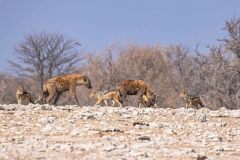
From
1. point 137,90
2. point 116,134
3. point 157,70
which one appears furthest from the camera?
point 157,70

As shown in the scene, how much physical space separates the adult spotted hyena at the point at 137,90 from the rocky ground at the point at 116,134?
6660 millimetres

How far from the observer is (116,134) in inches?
429

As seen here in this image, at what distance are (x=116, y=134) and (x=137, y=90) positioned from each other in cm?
1112

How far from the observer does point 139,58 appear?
60500 millimetres

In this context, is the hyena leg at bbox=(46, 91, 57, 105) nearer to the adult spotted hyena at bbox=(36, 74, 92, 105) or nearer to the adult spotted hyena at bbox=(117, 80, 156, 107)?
the adult spotted hyena at bbox=(36, 74, 92, 105)

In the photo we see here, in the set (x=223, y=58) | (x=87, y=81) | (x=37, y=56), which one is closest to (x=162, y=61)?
(x=37, y=56)

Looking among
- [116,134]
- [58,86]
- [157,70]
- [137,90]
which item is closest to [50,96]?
[58,86]

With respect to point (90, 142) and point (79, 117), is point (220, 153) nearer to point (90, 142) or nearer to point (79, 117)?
point (90, 142)

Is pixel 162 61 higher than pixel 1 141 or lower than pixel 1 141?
higher

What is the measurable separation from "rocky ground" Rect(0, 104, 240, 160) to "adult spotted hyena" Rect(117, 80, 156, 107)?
666 centimetres

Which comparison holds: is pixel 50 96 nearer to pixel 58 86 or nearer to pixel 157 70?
pixel 58 86

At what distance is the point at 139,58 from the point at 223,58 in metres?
28.6

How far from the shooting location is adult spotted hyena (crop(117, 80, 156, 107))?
21.9m

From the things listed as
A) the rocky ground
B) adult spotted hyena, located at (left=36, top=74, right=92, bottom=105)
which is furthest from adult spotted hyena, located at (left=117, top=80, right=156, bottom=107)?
the rocky ground
